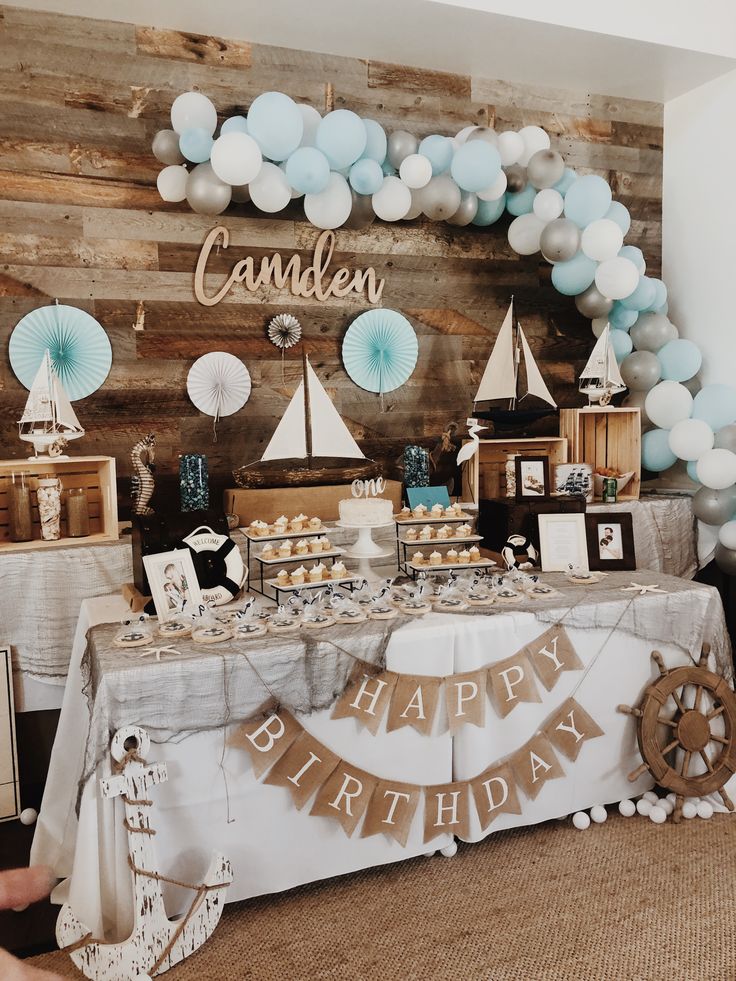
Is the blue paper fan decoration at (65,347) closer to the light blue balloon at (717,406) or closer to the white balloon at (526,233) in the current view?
the white balloon at (526,233)

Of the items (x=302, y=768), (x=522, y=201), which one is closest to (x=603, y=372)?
(x=522, y=201)

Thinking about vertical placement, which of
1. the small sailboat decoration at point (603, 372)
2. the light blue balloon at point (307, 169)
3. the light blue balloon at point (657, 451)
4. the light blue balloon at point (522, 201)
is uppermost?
the light blue balloon at point (522, 201)

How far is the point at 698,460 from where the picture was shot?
3.57 meters

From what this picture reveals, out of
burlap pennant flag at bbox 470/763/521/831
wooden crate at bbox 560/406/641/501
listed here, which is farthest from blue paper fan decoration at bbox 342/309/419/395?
burlap pennant flag at bbox 470/763/521/831

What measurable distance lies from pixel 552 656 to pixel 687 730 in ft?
1.81

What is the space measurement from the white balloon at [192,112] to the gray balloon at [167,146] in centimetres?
4

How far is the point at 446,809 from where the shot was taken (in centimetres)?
236

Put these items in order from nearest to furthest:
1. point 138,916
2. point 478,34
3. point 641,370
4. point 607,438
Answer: point 138,916 < point 478,34 < point 641,370 < point 607,438

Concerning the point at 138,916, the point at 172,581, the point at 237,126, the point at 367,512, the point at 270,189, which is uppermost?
the point at 237,126

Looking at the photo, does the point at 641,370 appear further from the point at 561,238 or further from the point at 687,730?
the point at 687,730

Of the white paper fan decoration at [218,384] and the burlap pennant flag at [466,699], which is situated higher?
the white paper fan decoration at [218,384]

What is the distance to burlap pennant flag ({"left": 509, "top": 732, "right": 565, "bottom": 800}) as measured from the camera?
2439 millimetres

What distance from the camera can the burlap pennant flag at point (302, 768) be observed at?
216cm

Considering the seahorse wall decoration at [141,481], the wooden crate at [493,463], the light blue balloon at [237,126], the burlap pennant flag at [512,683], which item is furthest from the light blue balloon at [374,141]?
the burlap pennant flag at [512,683]
